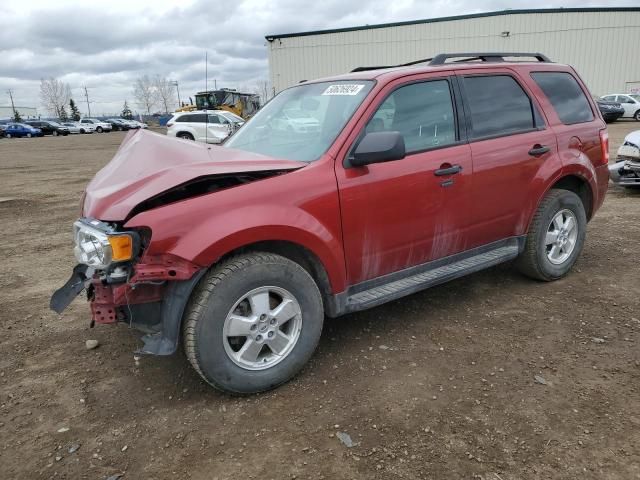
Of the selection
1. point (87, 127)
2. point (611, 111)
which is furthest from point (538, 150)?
point (87, 127)

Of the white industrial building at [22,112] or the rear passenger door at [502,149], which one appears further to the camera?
the white industrial building at [22,112]

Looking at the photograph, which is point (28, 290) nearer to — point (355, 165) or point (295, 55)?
point (355, 165)

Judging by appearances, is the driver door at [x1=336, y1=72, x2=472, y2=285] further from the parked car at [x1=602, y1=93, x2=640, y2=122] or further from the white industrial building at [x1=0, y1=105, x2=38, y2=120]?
the white industrial building at [x1=0, y1=105, x2=38, y2=120]

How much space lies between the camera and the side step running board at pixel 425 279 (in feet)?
10.7

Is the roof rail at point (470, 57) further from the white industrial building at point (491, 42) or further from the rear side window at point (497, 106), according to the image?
the white industrial building at point (491, 42)

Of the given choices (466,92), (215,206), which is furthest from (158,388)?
(466,92)

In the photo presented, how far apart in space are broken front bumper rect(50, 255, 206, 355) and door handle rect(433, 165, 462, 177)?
1.75m

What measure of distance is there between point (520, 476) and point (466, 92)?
8.71 feet

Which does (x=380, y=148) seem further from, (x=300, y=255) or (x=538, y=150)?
(x=538, y=150)

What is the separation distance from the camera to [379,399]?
285 centimetres

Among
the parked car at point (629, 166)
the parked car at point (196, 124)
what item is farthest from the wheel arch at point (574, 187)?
the parked car at point (196, 124)

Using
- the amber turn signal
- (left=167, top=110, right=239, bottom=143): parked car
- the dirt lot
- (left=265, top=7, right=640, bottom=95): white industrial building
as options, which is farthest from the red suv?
(left=265, top=7, right=640, bottom=95): white industrial building

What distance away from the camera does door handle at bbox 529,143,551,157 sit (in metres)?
3.97

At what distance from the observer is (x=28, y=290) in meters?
4.76
